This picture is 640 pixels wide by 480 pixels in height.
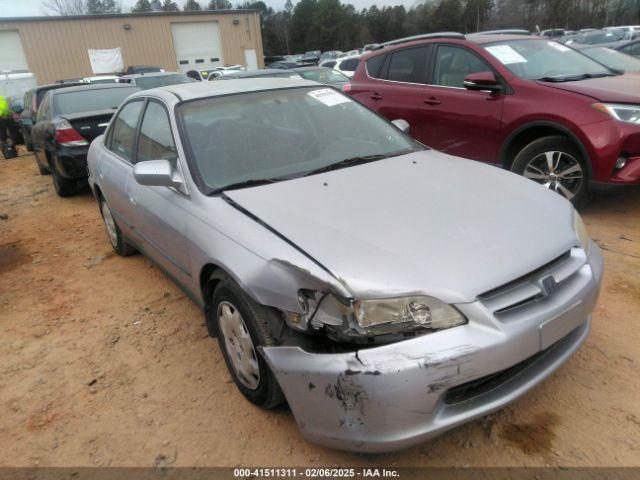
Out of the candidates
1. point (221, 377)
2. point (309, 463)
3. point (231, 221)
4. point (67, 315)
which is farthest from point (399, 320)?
point (67, 315)

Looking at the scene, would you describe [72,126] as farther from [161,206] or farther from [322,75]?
[322,75]

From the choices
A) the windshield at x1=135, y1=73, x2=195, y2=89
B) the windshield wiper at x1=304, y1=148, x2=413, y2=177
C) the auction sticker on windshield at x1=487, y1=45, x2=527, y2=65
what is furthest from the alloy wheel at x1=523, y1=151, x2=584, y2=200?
the windshield at x1=135, y1=73, x2=195, y2=89

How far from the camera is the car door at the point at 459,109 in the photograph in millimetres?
4879

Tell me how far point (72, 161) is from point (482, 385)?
625 cm

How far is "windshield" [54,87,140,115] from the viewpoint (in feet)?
23.4

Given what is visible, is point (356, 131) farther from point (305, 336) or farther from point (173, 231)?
point (305, 336)

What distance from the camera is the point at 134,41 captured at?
3173cm

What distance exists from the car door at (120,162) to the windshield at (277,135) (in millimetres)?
893

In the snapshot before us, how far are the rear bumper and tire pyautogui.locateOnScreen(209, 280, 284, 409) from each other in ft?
16.0

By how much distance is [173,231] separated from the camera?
284cm

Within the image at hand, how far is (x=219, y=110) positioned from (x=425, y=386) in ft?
7.12

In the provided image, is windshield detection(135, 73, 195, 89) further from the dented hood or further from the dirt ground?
the dented hood

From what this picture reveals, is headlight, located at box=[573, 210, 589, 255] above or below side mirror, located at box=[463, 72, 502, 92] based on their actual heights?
below

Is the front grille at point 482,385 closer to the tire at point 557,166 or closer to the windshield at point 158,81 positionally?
the tire at point 557,166
